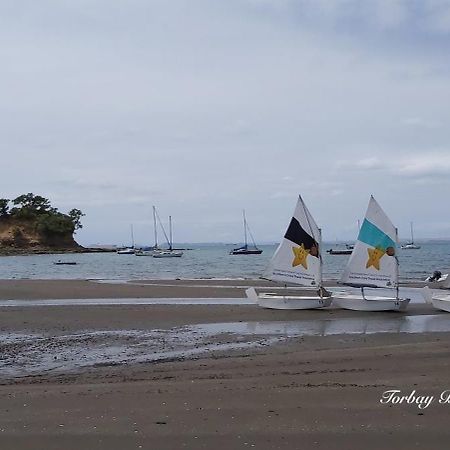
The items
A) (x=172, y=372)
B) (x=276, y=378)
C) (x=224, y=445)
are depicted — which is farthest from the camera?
(x=172, y=372)

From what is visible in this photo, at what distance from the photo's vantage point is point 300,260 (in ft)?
82.3

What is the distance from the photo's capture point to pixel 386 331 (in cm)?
1819

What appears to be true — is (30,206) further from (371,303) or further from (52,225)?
(371,303)

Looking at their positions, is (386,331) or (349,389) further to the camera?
(386,331)

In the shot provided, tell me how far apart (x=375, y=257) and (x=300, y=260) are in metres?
2.91

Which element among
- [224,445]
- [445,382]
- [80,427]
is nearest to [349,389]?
[445,382]

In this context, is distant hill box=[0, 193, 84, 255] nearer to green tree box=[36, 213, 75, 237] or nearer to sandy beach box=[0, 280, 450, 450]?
green tree box=[36, 213, 75, 237]

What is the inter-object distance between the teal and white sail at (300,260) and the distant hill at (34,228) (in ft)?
407

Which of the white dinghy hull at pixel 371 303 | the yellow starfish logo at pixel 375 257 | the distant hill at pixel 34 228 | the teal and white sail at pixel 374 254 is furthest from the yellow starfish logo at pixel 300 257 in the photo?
the distant hill at pixel 34 228

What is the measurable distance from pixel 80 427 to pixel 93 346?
8512 mm

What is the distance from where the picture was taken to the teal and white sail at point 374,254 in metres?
23.9

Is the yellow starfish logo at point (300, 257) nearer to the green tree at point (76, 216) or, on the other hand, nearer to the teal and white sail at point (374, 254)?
the teal and white sail at point (374, 254)

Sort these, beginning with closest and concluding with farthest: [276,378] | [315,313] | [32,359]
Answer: [276,378] → [32,359] → [315,313]

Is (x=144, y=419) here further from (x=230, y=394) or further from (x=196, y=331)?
(x=196, y=331)
